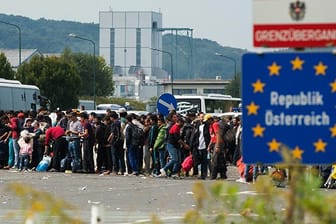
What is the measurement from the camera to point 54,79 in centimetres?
10288

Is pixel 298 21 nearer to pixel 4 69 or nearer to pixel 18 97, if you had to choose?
pixel 18 97

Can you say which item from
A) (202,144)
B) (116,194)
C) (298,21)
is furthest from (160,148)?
(298,21)

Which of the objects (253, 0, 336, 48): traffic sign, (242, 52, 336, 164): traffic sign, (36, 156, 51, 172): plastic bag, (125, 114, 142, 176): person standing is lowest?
(36, 156, 51, 172): plastic bag

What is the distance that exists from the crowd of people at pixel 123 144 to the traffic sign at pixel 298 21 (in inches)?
830

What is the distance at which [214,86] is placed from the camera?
151875 millimetres

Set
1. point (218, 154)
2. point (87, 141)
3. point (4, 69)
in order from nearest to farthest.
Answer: point (218, 154)
point (87, 141)
point (4, 69)

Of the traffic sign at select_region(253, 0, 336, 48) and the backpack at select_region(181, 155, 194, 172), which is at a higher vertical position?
the traffic sign at select_region(253, 0, 336, 48)

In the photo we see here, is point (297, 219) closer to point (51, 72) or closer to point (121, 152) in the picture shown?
point (121, 152)

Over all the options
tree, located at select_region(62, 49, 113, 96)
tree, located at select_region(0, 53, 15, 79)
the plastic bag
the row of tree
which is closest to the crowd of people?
the plastic bag

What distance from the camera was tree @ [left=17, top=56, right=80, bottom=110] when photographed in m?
101

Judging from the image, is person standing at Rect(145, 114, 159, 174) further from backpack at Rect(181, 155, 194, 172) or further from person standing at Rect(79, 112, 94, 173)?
person standing at Rect(79, 112, 94, 173)

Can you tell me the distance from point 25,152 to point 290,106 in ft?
90.2

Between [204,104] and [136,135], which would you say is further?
[204,104]

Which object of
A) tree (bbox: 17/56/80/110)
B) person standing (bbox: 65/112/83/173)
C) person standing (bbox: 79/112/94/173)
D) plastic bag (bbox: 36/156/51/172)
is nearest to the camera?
person standing (bbox: 79/112/94/173)
